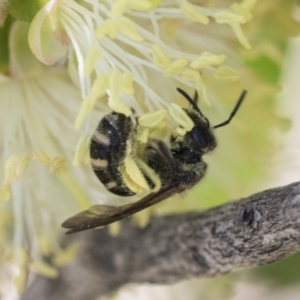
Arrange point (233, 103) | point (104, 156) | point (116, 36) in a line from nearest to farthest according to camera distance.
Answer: point (104, 156)
point (116, 36)
point (233, 103)

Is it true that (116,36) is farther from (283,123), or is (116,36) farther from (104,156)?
(283,123)

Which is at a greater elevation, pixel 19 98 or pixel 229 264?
pixel 19 98

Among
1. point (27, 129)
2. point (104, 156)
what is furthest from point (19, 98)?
point (104, 156)

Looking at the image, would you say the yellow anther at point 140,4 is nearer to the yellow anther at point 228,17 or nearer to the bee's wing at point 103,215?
the yellow anther at point 228,17

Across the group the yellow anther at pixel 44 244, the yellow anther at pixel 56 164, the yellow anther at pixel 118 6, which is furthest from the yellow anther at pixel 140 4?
the yellow anther at pixel 44 244

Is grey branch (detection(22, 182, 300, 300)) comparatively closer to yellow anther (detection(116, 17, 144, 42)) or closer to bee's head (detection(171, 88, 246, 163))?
bee's head (detection(171, 88, 246, 163))

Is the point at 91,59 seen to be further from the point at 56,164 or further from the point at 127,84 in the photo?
the point at 56,164
